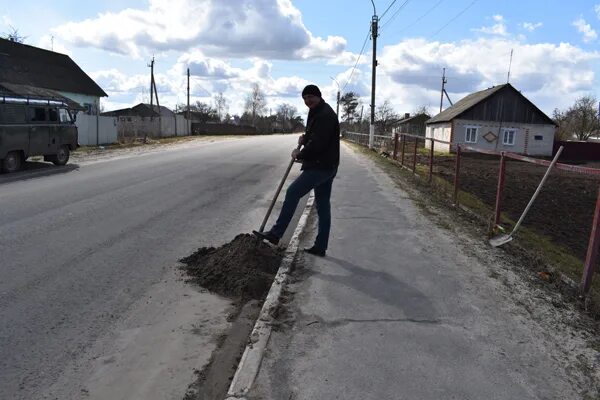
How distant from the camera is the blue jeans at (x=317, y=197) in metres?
6.11

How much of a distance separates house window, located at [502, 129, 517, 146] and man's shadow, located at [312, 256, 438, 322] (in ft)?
136

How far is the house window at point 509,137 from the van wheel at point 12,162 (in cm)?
3824

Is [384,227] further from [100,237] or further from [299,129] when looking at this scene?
[299,129]

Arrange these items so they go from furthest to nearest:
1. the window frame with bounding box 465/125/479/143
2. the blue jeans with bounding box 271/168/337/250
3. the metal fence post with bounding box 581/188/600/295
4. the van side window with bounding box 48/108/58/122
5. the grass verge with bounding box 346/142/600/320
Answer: the window frame with bounding box 465/125/479/143 < the van side window with bounding box 48/108/58/122 < the blue jeans with bounding box 271/168/337/250 < the grass verge with bounding box 346/142/600/320 < the metal fence post with bounding box 581/188/600/295

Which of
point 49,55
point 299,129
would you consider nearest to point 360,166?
point 49,55

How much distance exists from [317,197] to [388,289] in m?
1.65

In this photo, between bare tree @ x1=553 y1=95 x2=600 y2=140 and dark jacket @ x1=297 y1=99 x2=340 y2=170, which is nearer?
dark jacket @ x1=297 y1=99 x2=340 y2=170

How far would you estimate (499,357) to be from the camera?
384 centimetres

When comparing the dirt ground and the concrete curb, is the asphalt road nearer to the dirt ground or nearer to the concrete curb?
the concrete curb

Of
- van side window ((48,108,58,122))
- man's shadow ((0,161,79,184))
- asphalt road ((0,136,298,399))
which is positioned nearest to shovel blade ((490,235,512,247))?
asphalt road ((0,136,298,399))

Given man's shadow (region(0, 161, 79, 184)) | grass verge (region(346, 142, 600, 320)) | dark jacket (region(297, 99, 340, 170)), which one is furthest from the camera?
man's shadow (region(0, 161, 79, 184))

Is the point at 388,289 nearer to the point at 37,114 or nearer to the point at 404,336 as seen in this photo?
the point at 404,336

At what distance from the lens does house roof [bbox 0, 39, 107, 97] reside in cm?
3900

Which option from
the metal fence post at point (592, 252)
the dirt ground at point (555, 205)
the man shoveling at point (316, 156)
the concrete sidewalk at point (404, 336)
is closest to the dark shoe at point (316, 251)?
the man shoveling at point (316, 156)
